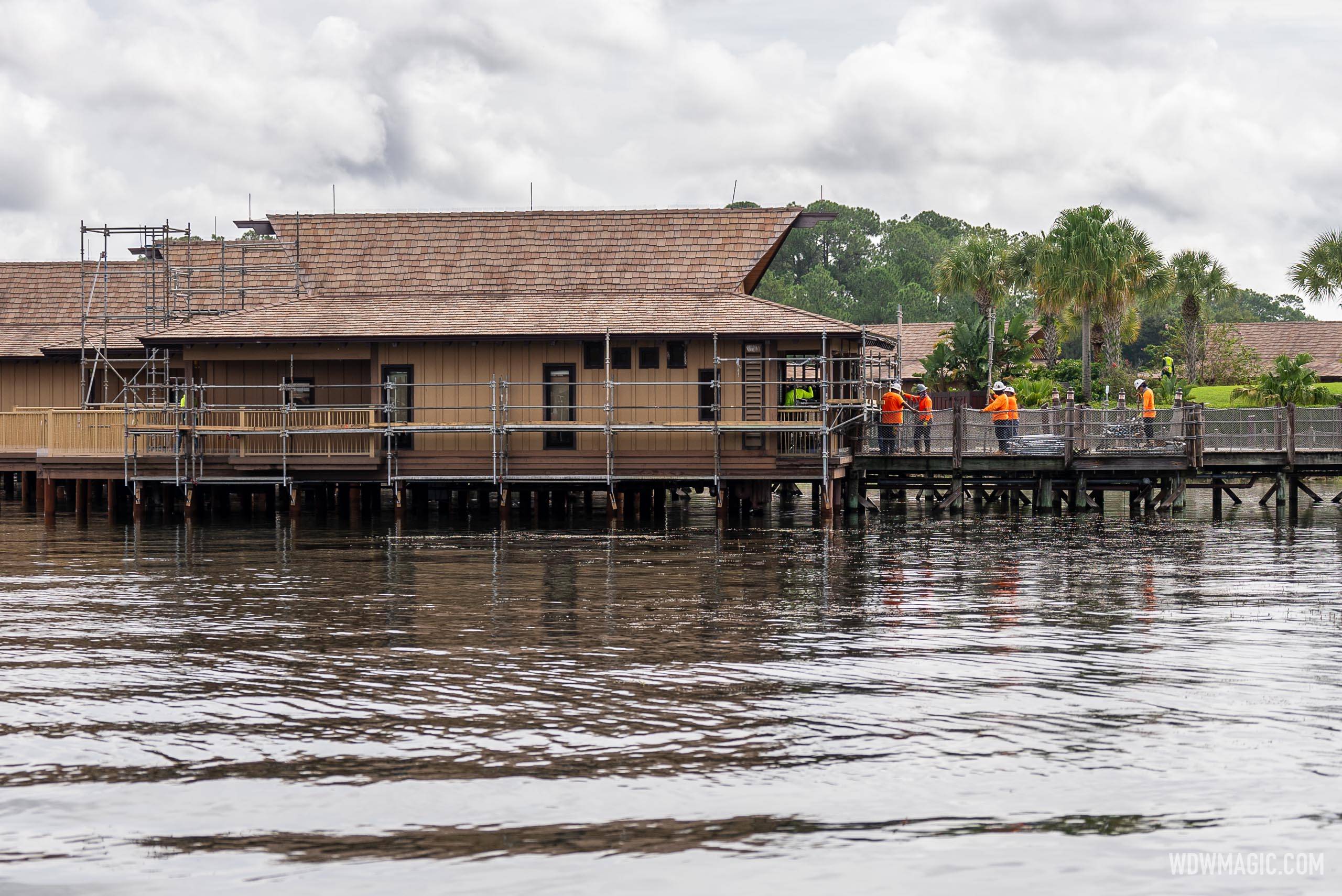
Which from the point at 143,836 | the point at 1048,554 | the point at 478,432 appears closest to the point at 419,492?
the point at 478,432

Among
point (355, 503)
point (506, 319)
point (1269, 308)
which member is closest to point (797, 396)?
point (506, 319)

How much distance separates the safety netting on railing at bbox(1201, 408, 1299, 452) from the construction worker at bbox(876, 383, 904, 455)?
719 cm

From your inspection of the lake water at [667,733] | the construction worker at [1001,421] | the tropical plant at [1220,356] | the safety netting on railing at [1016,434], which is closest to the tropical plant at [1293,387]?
the safety netting on railing at [1016,434]

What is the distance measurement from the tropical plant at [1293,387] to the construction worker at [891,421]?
17075 mm

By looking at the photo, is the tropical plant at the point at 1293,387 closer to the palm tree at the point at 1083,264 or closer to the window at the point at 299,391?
the palm tree at the point at 1083,264

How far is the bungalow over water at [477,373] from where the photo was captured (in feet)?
114

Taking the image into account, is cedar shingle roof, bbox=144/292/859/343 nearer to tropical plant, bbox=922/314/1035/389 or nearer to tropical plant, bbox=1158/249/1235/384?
tropical plant, bbox=922/314/1035/389

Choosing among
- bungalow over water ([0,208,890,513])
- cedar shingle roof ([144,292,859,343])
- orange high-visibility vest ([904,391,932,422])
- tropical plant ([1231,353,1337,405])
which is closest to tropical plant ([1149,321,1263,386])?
tropical plant ([1231,353,1337,405])

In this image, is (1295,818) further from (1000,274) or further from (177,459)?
(1000,274)

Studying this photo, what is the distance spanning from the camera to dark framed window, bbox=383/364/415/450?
36250 mm

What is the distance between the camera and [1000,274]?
69.5 meters

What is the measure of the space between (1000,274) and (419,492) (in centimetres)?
3539

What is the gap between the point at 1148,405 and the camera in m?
36.7

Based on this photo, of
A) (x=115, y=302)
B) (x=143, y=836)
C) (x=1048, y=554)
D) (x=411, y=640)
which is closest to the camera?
(x=143, y=836)
